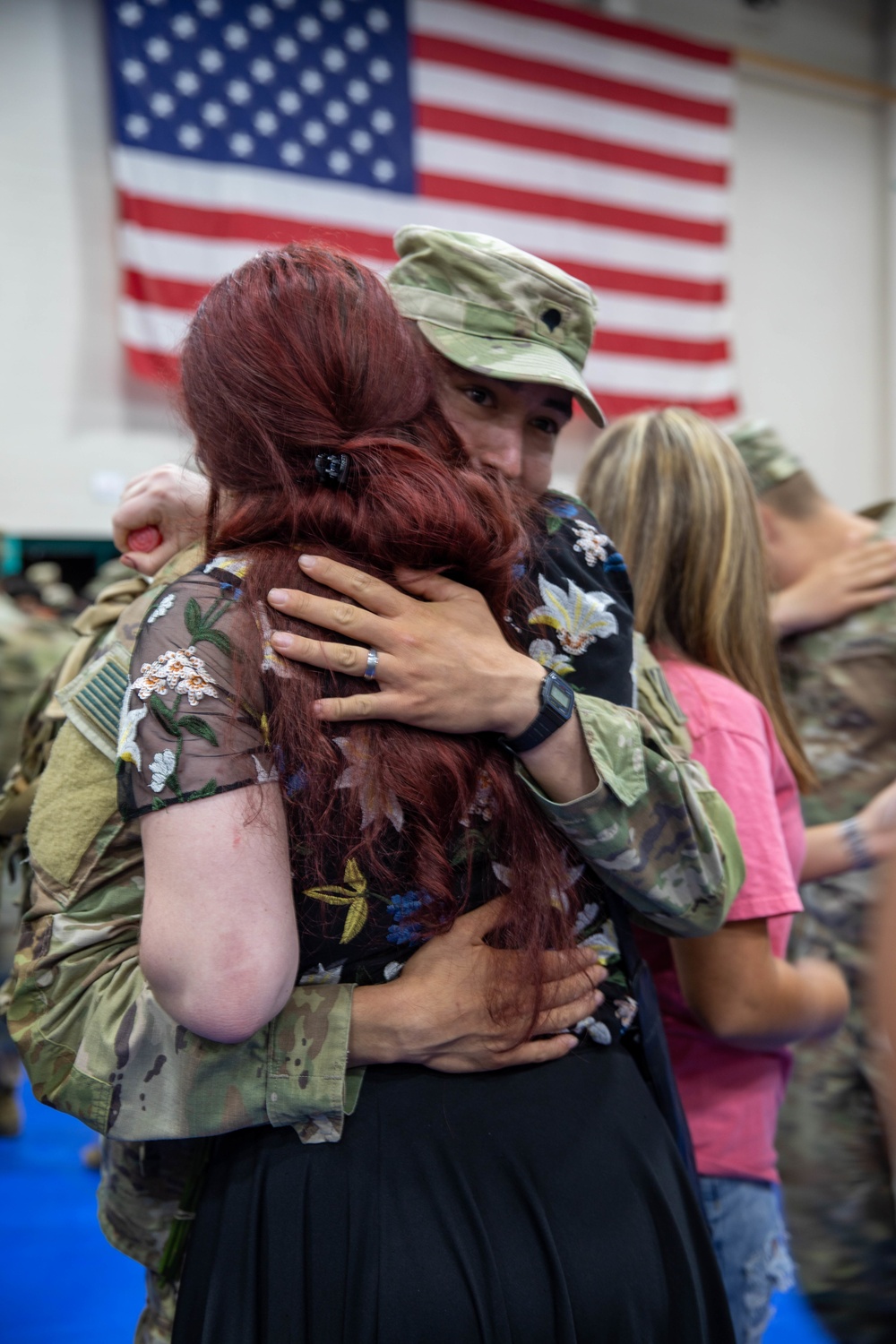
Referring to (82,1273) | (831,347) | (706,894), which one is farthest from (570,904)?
(831,347)

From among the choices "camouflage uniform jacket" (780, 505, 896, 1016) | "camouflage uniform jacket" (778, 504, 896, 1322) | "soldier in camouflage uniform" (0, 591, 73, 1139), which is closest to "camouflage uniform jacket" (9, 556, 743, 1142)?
"camouflage uniform jacket" (778, 504, 896, 1322)

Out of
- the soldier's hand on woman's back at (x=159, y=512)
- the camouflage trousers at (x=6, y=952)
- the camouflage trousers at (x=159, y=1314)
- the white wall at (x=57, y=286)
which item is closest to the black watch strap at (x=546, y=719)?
the soldier's hand on woman's back at (x=159, y=512)

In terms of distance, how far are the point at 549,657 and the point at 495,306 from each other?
50 centimetres

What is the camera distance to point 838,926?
6.91 ft

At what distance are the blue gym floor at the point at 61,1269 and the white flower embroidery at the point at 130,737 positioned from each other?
7.46 feet

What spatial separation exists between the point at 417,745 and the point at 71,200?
7.14 m

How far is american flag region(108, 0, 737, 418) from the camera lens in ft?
22.3

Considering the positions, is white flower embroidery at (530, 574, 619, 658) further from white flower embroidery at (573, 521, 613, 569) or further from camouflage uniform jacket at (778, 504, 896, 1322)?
camouflage uniform jacket at (778, 504, 896, 1322)

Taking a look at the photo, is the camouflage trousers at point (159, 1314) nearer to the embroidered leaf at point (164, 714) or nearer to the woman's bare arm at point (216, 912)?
the woman's bare arm at point (216, 912)

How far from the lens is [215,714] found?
899 millimetres

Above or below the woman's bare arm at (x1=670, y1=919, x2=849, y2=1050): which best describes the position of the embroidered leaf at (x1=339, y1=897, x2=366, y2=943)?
above

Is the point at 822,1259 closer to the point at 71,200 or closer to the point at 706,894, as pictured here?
the point at 706,894

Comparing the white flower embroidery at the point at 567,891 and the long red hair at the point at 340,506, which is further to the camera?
the white flower embroidery at the point at 567,891

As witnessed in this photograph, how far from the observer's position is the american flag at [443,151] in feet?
22.3
